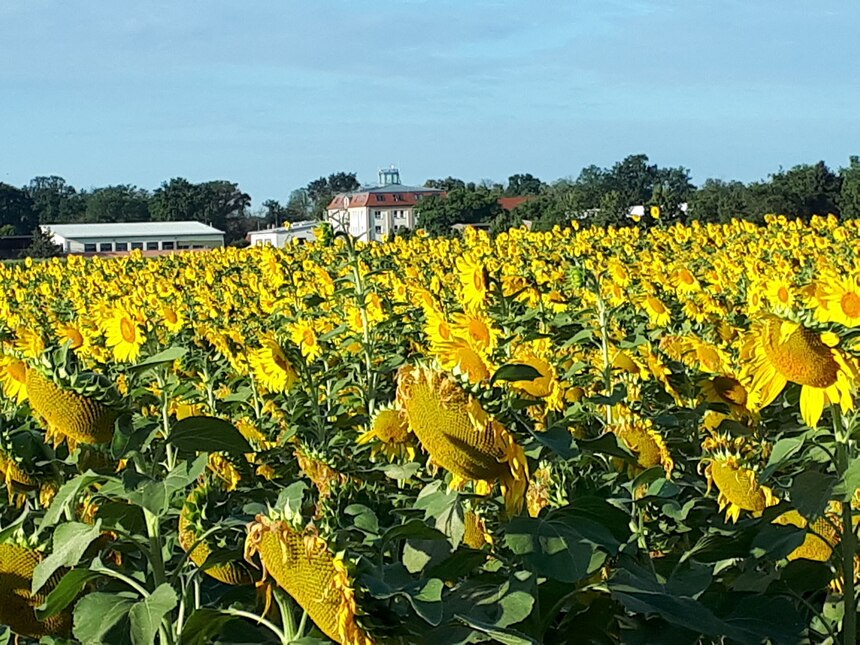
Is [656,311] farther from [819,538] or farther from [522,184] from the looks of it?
[522,184]

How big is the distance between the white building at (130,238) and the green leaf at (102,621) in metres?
52.7

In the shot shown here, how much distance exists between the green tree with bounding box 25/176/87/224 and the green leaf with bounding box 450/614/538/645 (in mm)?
80609

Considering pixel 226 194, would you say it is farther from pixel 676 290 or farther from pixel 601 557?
pixel 601 557

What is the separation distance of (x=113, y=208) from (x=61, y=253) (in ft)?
103

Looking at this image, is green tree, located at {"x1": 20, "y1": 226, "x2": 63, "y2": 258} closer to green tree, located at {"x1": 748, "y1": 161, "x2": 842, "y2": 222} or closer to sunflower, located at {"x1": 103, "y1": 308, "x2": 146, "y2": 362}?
green tree, located at {"x1": 748, "y1": 161, "x2": 842, "y2": 222}

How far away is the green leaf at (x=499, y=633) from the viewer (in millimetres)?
1414

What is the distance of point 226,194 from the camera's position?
265ft

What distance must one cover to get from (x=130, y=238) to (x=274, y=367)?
2079 inches

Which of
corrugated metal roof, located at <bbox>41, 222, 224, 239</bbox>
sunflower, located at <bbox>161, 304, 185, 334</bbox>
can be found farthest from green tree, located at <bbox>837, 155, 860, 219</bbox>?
corrugated metal roof, located at <bbox>41, 222, 224, 239</bbox>

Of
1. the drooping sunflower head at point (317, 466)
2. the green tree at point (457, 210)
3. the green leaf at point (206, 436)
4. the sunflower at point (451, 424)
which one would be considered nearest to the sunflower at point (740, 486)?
the drooping sunflower head at point (317, 466)

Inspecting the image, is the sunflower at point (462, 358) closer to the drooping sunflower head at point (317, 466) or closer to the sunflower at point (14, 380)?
the drooping sunflower head at point (317, 466)

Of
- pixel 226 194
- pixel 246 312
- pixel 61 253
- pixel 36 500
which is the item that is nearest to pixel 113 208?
pixel 226 194

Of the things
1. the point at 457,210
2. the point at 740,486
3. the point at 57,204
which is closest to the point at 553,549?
the point at 740,486

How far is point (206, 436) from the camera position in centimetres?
179
